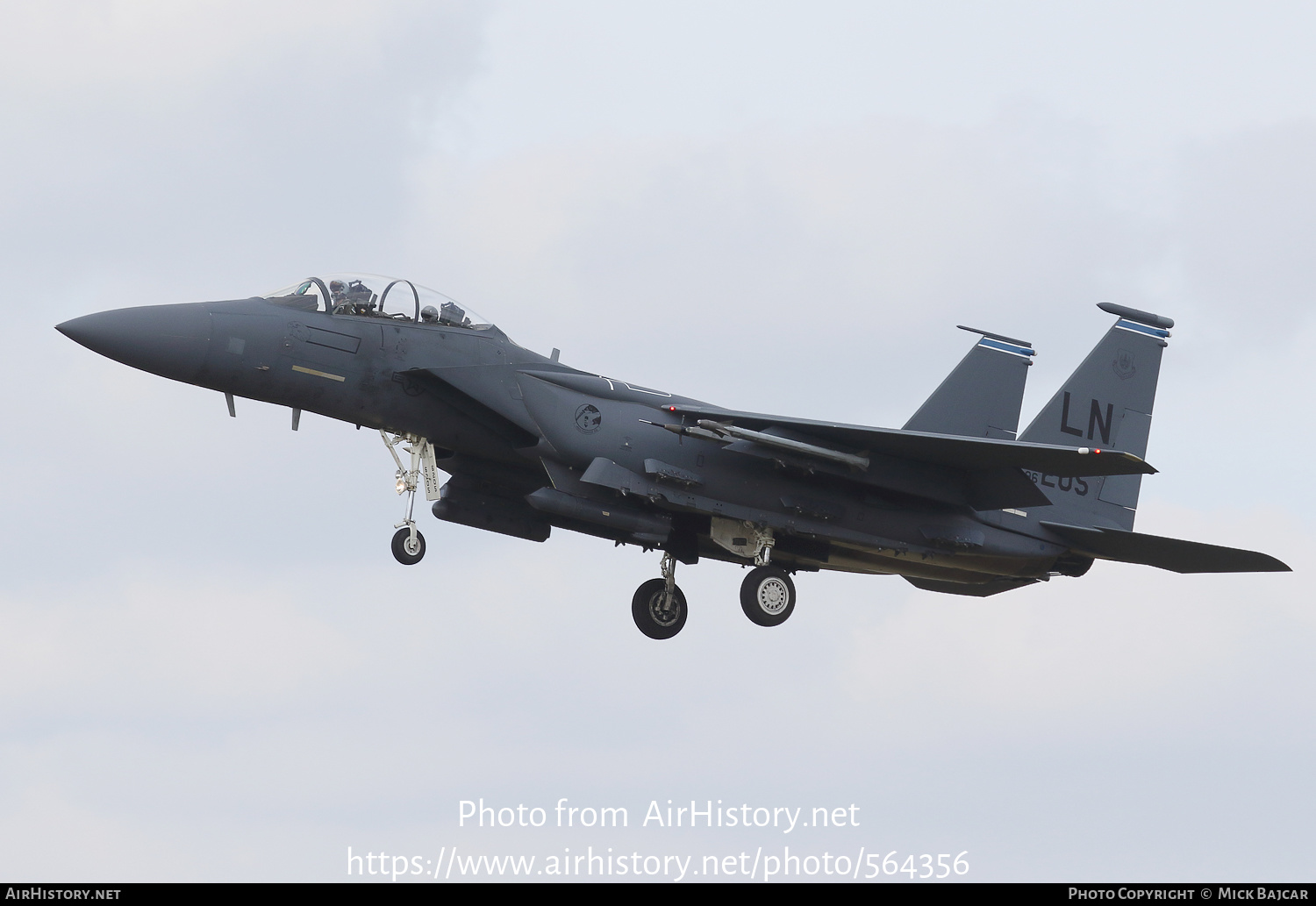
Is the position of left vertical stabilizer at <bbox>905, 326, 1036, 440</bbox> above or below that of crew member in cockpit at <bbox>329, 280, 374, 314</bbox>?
above

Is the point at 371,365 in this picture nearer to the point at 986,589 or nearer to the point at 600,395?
the point at 600,395

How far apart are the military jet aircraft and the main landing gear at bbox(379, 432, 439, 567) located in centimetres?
3

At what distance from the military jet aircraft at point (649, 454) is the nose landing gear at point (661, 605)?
0.08ft

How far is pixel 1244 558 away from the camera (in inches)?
907

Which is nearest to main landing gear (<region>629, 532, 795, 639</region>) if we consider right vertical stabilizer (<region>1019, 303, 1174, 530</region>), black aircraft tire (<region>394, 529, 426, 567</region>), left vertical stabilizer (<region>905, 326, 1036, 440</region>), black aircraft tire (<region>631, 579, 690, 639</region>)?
black aircraft tire (<region>631, 579, 690, 639</region>)

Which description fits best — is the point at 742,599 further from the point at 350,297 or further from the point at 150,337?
the point at 150,337

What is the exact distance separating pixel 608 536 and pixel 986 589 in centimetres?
622

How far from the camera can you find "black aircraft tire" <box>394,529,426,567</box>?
21.5 metres

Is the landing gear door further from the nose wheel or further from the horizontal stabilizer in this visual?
the horizontal stabilizer

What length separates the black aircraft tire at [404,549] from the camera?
2155 cm

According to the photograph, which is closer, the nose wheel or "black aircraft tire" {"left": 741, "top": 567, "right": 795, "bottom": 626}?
the nose wheel

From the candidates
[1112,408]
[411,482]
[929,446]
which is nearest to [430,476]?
[411,482]

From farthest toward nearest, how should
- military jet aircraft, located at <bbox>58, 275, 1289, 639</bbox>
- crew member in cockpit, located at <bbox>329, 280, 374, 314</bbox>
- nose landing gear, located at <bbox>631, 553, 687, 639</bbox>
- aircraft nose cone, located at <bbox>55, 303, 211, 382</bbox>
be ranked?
1. nose landing gear, located at <bbox>631, 553, 687, 639</bbox>
2. crew member in cockpit, located at <bbox>329, 280, 374, 314</bbox>
3. military jet aircraft, located at <bbox>58, 275, 1289, 639</bbox>
4. aircraft nose cone, located at <bbox>55, 303, 211, 382</bbox>

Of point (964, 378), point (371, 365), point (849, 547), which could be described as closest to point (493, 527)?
point (371, 365)
